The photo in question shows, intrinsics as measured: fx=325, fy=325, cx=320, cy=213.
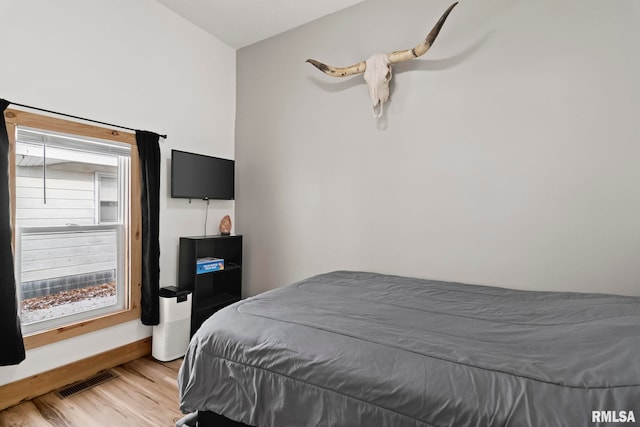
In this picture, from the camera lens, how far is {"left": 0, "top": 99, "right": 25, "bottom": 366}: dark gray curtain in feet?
6.23

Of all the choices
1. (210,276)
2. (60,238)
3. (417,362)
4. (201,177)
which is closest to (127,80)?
(201,177)

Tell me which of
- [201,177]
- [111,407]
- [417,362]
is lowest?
[111,407]

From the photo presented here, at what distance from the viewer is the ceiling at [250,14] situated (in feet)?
9.30

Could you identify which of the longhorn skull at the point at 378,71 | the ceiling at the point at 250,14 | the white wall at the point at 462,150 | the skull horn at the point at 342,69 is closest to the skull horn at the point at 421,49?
the longhorn skull at the point at 378,71

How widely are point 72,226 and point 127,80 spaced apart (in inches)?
48.2

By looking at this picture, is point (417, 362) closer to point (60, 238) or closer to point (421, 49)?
point (421, 49)

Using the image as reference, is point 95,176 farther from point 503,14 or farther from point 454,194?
point 503,14

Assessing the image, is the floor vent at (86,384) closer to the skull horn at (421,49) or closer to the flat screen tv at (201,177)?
the flat screen tv at (201,177)

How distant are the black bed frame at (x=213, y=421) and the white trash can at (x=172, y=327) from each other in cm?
133

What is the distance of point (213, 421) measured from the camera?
4.80 ft

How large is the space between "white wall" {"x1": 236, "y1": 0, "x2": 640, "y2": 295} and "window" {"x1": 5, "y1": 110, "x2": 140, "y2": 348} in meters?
1.21

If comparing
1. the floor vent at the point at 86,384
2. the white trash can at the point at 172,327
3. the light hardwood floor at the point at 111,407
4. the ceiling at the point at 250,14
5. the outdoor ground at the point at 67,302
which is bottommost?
the light hardwood floor at the point at 111,407

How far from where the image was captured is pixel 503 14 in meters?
2.25

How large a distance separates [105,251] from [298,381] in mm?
2208
